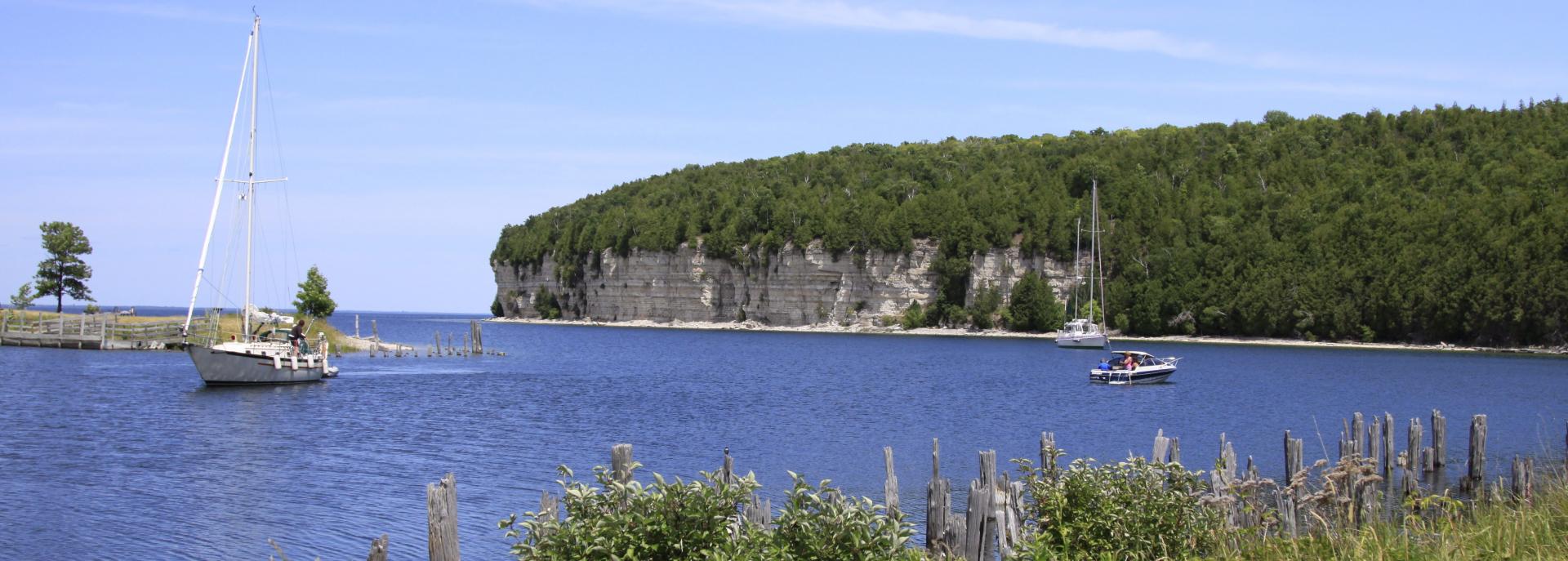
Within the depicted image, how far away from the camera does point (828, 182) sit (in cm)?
15612

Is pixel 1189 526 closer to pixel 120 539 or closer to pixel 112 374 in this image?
pixel 120 539

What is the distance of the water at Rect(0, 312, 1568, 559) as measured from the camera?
19625mm

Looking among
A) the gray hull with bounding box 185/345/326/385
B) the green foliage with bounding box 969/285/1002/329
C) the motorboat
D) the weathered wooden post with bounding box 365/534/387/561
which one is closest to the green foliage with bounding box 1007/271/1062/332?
the green foliage with bounding box 969/285/1002/329

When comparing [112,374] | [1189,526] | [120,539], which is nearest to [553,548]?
[1189,526]

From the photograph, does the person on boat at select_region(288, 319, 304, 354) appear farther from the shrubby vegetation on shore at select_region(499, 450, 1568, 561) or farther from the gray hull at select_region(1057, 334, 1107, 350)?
the gray hull at select_region(1057, 334, 1107, 350)

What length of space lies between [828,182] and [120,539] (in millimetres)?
140352

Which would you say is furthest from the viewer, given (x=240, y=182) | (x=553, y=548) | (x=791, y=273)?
(x=791, y=273)

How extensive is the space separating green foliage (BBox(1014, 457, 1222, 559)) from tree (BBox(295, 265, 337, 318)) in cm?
6945

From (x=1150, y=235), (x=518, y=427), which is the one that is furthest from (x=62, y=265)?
(x=1150, y=235)

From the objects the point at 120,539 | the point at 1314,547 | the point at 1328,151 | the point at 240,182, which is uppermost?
the point at 1328,151

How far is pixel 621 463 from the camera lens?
10.6 m

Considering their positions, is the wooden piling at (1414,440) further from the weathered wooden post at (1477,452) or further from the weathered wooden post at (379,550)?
the weathered wooden post at (379,550)

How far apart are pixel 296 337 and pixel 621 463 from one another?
130 ft

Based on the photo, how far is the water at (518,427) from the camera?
19.6 metres
